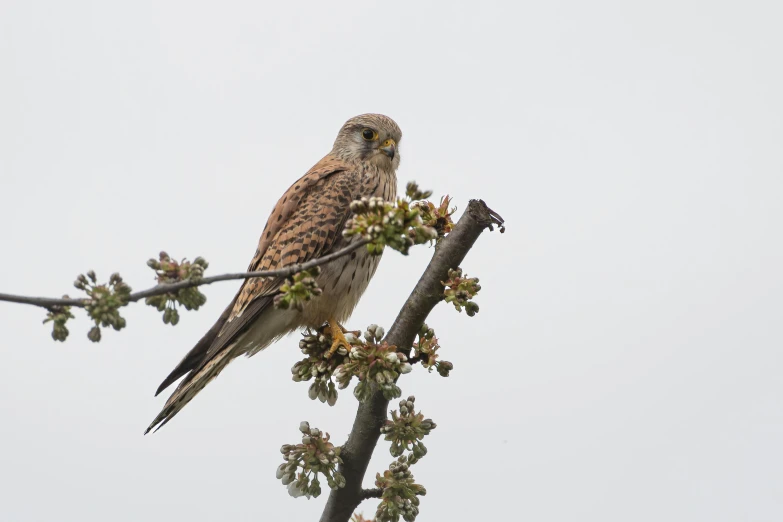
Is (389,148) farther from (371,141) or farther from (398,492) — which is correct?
(398,492)

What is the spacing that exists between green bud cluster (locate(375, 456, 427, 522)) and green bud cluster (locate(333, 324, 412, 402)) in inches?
13.2

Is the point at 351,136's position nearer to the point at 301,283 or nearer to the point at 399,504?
the point at 399,504

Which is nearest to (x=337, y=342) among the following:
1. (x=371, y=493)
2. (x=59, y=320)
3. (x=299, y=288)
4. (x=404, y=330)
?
(x=404, y=330)

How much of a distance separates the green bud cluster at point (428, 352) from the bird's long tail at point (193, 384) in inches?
52.3

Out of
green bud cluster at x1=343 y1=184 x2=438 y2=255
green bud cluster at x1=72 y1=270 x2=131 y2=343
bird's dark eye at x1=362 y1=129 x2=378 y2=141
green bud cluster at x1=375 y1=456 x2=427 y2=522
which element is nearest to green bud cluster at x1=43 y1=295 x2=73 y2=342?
green bud cluster at x1=72 y1=270 x2=131 y2=343

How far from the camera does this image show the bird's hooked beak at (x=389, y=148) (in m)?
5.76

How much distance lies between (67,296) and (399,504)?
1889 millimetres

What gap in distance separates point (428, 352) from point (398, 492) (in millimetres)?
575

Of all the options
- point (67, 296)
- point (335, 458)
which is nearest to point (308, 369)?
point (335, 458)

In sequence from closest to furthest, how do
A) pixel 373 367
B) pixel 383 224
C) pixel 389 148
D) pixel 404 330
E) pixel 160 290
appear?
pixel 160 290 < pixel 383 224 < pixel 373 367 < pixel 404 330 < pixel 389 148

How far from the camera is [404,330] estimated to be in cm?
348

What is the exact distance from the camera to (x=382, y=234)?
228 cm

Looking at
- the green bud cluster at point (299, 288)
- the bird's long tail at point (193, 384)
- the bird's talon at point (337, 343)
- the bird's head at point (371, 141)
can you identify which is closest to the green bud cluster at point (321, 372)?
the bird's talon at point (337, 343)

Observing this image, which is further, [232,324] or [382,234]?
[232,324]
